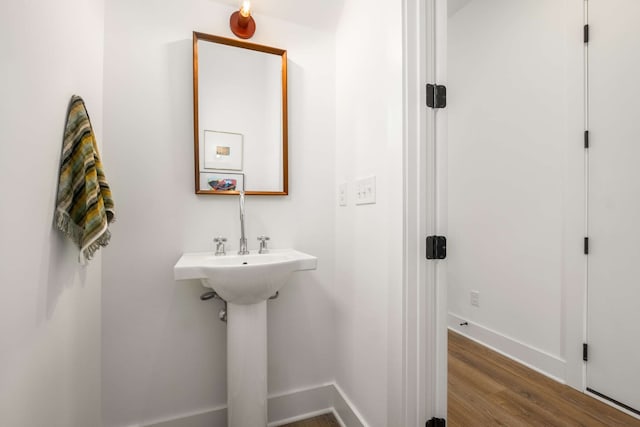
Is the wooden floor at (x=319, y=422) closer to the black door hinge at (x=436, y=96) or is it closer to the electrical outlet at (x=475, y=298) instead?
the electrical outlet at (x=475, y=298)

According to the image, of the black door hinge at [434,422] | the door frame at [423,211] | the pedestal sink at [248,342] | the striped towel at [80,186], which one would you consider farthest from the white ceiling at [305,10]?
the black door hinge at [434,422]

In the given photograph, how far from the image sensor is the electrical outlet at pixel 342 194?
1.49 meters

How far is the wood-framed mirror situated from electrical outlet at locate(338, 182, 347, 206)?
0.29 metres

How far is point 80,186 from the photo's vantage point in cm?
91

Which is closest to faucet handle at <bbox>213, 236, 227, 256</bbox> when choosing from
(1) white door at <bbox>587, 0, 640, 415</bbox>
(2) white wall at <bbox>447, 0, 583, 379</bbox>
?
(2) white wall at <bbox>447, 0, 583, 379</bbox>

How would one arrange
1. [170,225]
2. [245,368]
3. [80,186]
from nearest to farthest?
1. [80,186]
2. [245,368]
3. [170,225]

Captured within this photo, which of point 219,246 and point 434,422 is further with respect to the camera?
point 219,246

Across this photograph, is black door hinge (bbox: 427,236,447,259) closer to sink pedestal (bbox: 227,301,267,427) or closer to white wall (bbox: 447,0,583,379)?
sink pedestal (bbox: 227,301,267,427)

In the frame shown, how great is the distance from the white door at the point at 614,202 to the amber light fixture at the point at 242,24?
186 centimetres

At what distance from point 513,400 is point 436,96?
1.67 m

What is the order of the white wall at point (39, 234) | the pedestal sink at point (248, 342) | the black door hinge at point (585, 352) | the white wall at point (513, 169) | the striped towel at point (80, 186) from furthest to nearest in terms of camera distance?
1. the white wall at point (513, 169)
2. the black door hinge at point (585, 352)
3. the pedestal sink at point (248, 342)
4. the striped towel at point (80, 186)
5. the white wall at point (39, 234)

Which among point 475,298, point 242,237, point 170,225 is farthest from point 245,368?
point 475,298

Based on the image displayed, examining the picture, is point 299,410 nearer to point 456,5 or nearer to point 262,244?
point 262,244

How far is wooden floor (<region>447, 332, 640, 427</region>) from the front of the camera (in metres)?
1.40
